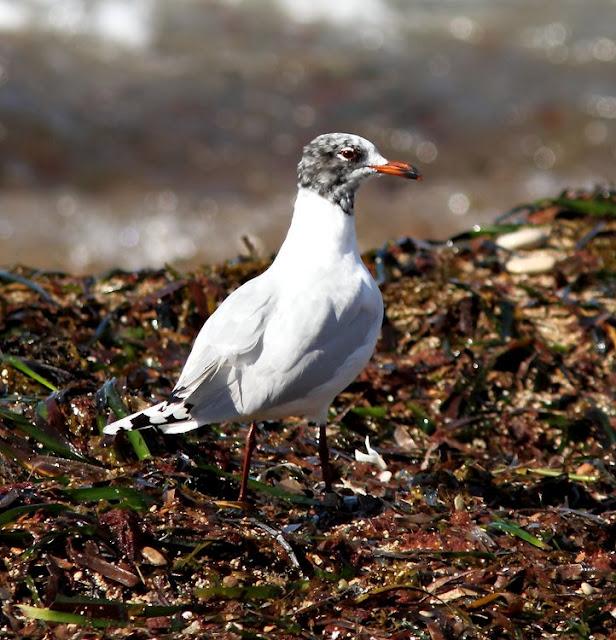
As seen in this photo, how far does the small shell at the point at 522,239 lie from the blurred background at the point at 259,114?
2.46 metres

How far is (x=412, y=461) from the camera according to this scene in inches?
153

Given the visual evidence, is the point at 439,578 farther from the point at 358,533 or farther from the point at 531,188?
the point at 531,188

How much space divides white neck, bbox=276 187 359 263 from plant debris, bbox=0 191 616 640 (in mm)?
715

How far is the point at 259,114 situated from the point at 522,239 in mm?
4515

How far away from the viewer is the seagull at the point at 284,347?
Result: 322 centimetres

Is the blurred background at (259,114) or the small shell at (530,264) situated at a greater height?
the blurred background at (259,114)

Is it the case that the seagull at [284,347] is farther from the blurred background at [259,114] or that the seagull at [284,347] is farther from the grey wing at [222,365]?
the blurred background at [259,114]

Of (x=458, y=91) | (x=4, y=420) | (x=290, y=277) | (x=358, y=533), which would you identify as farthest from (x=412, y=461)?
(x=458, y=91)

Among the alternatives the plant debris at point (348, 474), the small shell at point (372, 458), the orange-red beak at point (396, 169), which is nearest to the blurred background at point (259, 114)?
the plant debris at point (348, 474)

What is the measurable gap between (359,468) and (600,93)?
685 cm

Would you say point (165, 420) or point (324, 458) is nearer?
point (165, 420)

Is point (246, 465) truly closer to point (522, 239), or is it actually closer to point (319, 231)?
point (319, 231)

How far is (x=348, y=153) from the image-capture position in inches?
139

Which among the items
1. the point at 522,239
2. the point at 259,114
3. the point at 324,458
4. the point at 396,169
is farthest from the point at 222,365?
the point at 259,114
